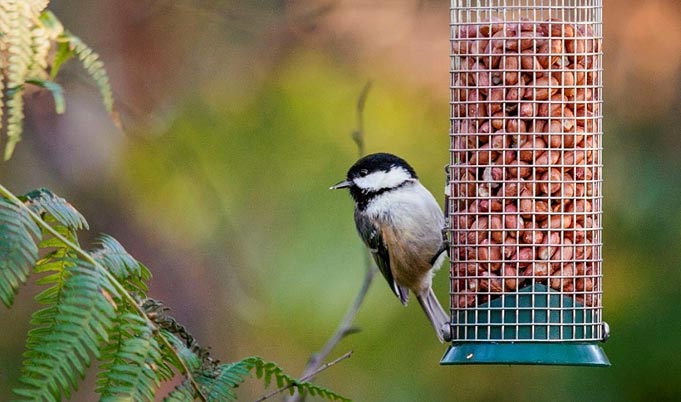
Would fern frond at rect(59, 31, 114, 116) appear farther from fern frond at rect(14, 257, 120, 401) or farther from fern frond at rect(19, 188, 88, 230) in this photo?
fern frond at rect(14, 257, 120, 401)

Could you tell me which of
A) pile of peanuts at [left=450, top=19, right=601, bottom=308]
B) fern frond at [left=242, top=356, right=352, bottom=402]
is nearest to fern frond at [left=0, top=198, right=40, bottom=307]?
fern frond at [left=242, top=356, right=352, bottom=402]

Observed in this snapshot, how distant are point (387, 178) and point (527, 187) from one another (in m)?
1.30

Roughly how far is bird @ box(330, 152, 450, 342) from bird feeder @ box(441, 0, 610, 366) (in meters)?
0.91

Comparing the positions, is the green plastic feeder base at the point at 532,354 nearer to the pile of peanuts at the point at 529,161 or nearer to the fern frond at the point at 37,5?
the pile of peanuts at the point at 529,161

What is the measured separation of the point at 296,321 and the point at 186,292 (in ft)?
2.88

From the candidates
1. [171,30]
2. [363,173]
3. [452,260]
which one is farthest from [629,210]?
[171,30]

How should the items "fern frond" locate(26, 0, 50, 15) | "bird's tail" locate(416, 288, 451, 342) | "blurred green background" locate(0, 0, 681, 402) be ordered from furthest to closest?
"blurred green background" locate(0, 0, 681, 402) → "bird's tail" locate(416, 288, 451, 342) → "fern frond" locate(26, 0, 50, 15)

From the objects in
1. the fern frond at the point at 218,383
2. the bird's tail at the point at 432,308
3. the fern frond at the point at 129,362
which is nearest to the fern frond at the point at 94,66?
the fern frond at the point at 129,362

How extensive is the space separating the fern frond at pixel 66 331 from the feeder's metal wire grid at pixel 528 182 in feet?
6.42

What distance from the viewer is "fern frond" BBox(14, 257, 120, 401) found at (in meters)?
2.45

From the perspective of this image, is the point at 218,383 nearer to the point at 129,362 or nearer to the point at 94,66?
the point at 129,362

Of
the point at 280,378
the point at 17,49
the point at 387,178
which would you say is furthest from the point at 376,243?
the point at 17,49

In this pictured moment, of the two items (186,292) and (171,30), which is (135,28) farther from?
(186,292)

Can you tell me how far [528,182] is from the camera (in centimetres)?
424
